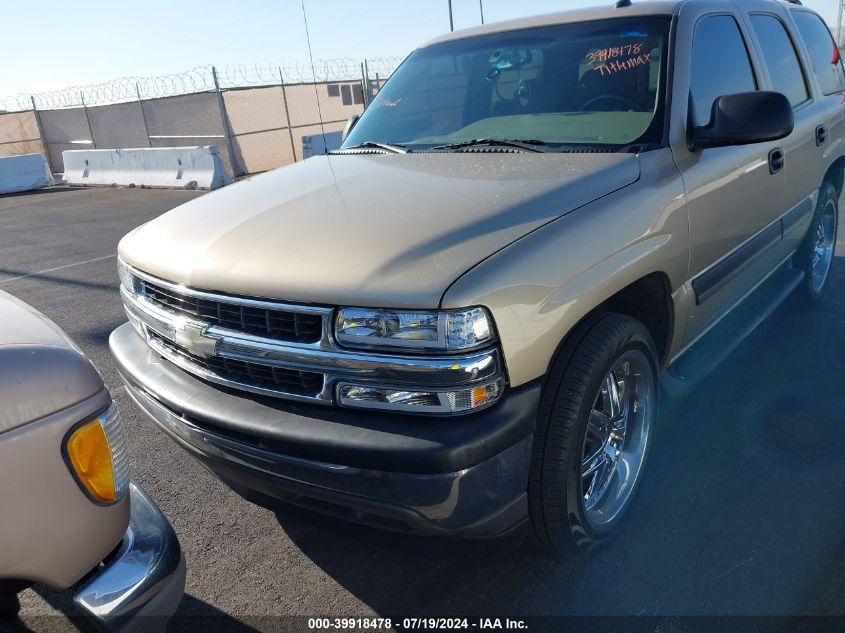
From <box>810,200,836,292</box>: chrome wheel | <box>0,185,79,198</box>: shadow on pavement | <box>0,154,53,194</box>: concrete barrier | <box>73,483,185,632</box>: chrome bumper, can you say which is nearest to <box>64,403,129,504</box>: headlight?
<box>73,483,185,632</box>: chrome bumper

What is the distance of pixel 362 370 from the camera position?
201 cm

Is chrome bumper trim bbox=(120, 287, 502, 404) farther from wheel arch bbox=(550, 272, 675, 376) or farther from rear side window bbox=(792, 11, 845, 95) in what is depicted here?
rear side window bbox=(792, 11, 845, 95)

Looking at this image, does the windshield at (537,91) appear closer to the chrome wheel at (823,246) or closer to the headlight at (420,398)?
the headlight at (420,398)

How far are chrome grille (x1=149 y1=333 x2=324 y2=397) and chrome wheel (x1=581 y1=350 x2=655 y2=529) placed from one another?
1.03 metres

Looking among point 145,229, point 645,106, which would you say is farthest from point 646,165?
point 145,229

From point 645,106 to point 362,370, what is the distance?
1.82 meters

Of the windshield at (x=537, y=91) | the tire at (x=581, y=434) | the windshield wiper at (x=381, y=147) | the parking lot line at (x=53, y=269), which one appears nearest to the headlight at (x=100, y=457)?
the tire at (x=581, y=434)

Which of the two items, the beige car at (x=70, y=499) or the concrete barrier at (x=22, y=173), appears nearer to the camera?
the beige car at (x=70, y=499)

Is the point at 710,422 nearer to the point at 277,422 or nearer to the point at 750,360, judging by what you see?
the point at 750,360

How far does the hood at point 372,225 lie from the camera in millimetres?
2064

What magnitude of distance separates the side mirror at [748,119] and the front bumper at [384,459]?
58.7 inches

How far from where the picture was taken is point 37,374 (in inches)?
63.6

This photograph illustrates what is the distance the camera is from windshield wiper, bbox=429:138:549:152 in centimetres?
300

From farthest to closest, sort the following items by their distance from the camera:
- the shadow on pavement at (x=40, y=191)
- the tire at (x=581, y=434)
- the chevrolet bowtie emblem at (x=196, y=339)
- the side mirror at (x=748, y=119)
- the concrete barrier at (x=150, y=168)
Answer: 1. the shadow on pavement at (x=40, y=191)
2. the concrete barrier at (x=150, y=168)
3. the side mirror at (x=748, y=119)
4. the chevrolet bowtie emblem at (x=196, y=339)
5. the tire at (x=581, y=434)
